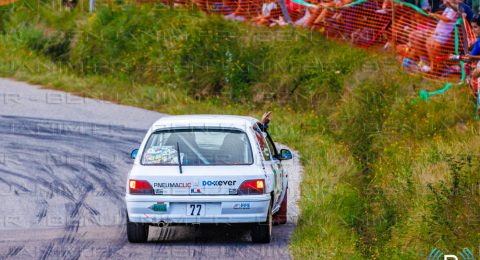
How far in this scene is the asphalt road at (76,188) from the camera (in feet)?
35.6

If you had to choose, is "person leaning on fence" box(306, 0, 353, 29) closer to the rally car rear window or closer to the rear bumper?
the rally car rear window

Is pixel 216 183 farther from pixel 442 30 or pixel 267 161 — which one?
pixel 442 30

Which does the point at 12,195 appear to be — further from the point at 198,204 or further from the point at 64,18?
the point at 64,18

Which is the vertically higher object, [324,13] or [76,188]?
[324,13]

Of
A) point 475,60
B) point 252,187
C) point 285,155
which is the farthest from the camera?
point 475,60

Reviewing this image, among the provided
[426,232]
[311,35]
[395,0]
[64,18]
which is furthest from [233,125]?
[64,18]

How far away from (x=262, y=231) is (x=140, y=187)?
1.42 metres

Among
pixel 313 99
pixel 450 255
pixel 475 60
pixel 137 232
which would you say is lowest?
pixel 313 99

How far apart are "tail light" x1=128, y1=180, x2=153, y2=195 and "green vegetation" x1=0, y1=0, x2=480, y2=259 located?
1.69 meters

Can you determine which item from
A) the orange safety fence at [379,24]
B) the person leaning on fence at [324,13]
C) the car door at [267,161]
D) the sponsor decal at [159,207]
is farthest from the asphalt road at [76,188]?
the person leaning on fence at [324,13]

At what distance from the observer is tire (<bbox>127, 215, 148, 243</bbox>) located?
36.1ft

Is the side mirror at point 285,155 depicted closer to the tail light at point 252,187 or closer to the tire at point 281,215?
the tire at point 281,215

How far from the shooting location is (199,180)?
1074 cm

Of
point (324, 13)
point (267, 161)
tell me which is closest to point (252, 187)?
point (267, 161)
